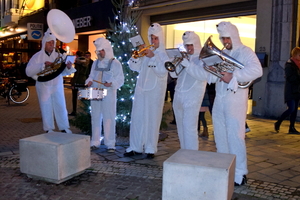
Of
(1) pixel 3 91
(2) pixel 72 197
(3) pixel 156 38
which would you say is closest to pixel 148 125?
(3) pixel 156 38

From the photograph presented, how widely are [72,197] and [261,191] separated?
241 centimetres

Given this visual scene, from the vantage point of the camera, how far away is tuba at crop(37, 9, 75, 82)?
22.8 ft

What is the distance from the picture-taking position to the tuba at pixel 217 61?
→ 13.9 feet

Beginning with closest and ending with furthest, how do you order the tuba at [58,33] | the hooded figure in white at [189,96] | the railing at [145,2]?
the hooded figure in white at [189,96] < the tuba at [58,33] < the railing at [145,2]

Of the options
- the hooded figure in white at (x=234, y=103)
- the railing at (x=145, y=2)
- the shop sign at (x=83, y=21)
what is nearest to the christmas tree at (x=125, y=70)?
the hooded figure in white at (x=234, y=103)

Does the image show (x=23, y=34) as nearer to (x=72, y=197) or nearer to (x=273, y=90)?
(x=273, y=90)

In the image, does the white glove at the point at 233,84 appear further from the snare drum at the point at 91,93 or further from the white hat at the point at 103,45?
the white hat at the point at 103,45

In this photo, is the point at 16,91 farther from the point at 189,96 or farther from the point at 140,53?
the point at 189,96

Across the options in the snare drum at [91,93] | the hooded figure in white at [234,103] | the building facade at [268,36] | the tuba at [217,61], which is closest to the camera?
the tuba at [217,61]

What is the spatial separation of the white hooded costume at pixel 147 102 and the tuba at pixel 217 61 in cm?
145

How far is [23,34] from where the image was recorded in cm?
2845

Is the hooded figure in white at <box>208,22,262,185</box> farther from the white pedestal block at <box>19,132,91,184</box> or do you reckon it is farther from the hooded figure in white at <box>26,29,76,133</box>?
the hooded figure in white at <box>26,29,76,133</box>

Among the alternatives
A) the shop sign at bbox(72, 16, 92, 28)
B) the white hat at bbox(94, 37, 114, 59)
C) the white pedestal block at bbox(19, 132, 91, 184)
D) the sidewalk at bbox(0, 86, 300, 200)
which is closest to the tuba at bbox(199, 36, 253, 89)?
the sidewalk at bbox(0, 86, 300, 200)

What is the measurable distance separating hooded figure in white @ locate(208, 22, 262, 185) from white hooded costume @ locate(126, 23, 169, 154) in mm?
1381
